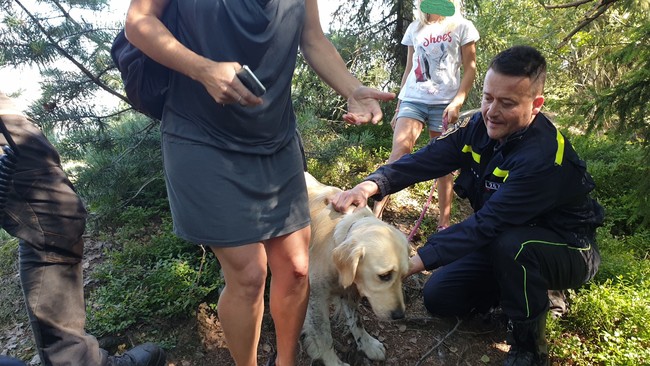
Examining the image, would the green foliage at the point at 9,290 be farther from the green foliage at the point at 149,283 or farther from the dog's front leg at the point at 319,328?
the dog's front leg at the point at 319,328

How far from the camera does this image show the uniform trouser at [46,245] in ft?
7.47

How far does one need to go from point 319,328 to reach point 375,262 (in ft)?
2.24

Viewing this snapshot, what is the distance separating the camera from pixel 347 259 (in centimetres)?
248

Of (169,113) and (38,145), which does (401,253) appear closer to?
(169,113)

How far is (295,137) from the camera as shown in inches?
88.9

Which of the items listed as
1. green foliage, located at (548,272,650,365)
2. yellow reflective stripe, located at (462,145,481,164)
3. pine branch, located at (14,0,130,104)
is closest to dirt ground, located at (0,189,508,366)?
green foliage, located at (548,272,650,365)

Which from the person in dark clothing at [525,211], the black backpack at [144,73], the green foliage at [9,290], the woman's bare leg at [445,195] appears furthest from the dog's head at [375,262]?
the green foliage at [9,290]

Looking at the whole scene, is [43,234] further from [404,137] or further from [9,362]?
[404,137]

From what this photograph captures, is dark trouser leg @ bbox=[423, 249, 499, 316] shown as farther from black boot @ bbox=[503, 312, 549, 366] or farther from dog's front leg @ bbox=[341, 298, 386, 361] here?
dog's front leg @ bbox=[341, 298, 386, 361]

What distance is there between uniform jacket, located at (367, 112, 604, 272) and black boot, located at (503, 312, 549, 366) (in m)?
0.56

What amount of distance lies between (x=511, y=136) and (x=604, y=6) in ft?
9.54

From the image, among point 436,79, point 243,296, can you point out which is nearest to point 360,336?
point 243,296

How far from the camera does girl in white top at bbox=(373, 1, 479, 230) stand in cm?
416

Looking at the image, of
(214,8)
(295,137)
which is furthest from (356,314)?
(214,8)
